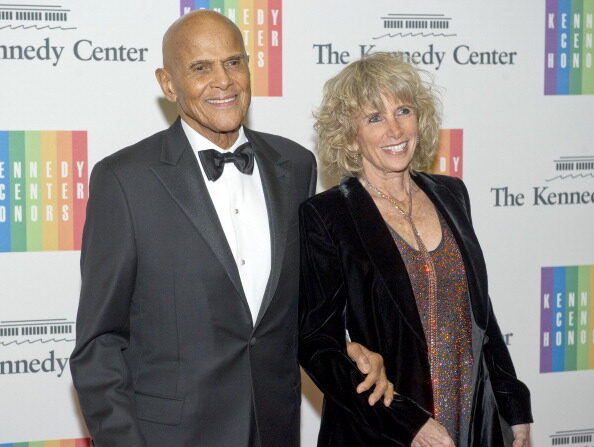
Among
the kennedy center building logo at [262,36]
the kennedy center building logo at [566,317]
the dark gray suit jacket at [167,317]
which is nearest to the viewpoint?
the dark gray suit jacket at [167,317]

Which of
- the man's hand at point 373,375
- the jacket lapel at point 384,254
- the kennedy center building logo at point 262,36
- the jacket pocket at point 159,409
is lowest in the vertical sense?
the jacket pocket at point 159,409

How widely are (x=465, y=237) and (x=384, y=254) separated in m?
0.25

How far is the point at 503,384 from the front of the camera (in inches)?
90.1

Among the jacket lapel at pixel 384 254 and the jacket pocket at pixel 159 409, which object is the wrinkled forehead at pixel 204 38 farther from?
the jacket pocket at pixel 159 409

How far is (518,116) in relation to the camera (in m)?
3.37

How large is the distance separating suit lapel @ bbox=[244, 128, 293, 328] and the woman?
7 cm

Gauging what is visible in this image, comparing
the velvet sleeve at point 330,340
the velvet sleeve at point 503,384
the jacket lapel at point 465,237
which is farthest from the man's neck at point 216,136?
the velvet sleeve at point 503,384

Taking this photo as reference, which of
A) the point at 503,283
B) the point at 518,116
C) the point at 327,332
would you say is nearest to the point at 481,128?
the point at 518,116

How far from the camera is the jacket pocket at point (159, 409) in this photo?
203 centimetres

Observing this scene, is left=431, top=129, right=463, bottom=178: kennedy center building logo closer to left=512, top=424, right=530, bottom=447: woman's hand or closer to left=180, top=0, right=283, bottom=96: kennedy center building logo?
left=180, top=0, right=283, bottom=96: kennedy center building logo

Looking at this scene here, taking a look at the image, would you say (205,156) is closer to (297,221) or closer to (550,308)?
(297,221)

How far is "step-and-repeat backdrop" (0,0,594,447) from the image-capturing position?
9.66 ft

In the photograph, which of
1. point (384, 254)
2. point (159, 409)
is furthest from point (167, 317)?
point (384, 254)

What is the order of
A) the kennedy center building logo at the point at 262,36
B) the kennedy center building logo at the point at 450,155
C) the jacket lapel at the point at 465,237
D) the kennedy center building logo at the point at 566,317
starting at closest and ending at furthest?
the jacket lapel at the point at 465,237 < the kennedy center building logo at the point at 262,36 < the kennedy center building logo at the point at 450,155 < the kennedy center building logo at the point at 566,317
